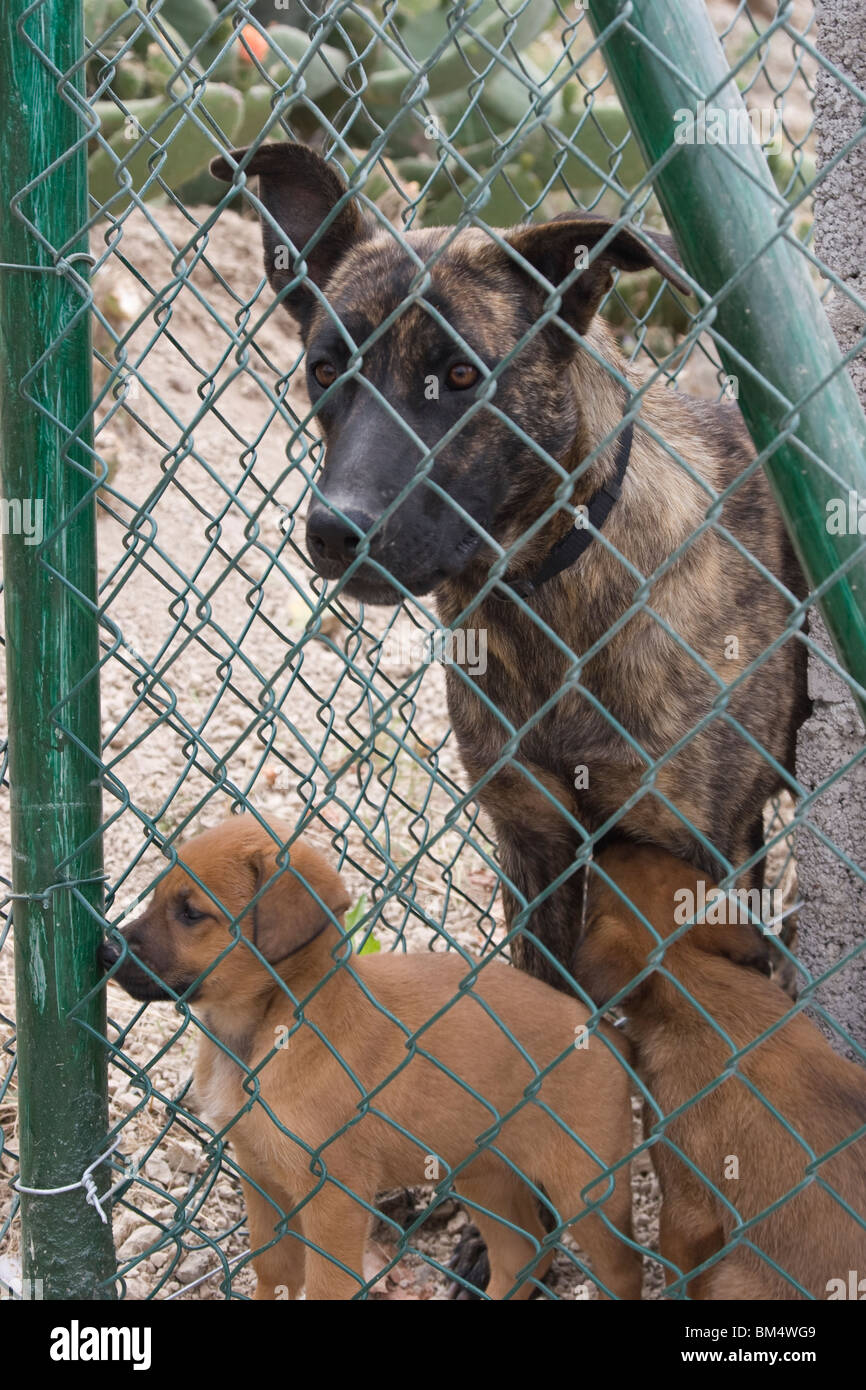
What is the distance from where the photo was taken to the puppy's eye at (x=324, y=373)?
2.64 meters

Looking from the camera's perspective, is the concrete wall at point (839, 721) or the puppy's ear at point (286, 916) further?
the concrete wall at point (839, 721)

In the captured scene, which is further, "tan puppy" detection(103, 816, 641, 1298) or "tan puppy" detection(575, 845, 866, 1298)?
"tan puppy" detection(103, 816, 641, 1298)

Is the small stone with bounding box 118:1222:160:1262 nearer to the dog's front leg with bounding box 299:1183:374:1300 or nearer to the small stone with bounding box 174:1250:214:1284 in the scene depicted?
the small stone with bounding box 174:1250:214:1284

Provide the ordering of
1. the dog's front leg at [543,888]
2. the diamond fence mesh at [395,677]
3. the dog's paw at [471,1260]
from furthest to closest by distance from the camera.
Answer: the dog's front leg at [543,888] < the dog's paw at [471,1260] < the diamond fence mesh at [395,677]

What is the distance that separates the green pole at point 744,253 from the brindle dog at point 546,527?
1.85ft

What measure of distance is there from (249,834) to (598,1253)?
104 cm

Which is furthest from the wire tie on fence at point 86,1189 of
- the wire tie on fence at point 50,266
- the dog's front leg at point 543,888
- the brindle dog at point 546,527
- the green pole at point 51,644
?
the wire tie on fence at point 50,266

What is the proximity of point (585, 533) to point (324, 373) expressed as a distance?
0.64m

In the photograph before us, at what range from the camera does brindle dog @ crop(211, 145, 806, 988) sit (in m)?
2.35

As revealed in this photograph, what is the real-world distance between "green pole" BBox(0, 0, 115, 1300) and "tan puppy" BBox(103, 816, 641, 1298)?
14 cm

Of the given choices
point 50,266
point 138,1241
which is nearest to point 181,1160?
point 138,1241

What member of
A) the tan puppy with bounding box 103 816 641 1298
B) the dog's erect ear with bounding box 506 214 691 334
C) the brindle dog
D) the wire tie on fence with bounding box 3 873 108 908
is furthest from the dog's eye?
the wire tie on fence with bounding box 3 873 108 908

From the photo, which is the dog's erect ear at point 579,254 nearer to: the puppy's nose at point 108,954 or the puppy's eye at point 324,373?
the puppy's eye at point 324,373
